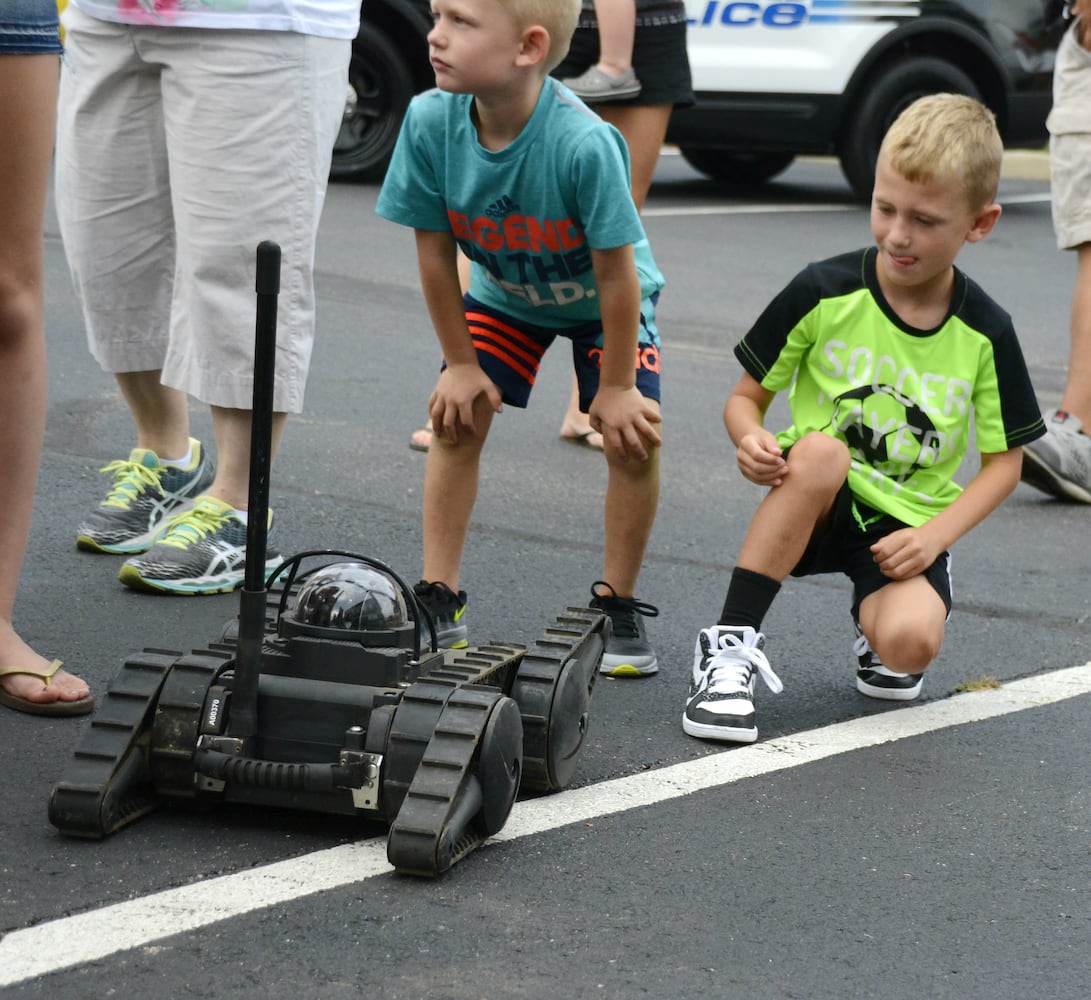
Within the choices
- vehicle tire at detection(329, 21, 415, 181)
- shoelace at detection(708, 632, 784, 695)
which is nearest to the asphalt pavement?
shoelace at detection(708, 632, 784, 695)

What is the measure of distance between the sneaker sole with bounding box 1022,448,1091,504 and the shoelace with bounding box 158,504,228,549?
8.31ft

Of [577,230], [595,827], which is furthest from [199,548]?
[595,827]

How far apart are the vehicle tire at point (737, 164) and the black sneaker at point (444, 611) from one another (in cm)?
932

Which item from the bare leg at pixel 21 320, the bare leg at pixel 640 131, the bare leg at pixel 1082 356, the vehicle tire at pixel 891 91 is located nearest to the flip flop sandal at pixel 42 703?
the bare leg at pixel 21 320

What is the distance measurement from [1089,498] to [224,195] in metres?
2.90

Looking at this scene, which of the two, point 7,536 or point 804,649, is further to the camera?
point 804,649

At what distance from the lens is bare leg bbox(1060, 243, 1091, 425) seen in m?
5.61

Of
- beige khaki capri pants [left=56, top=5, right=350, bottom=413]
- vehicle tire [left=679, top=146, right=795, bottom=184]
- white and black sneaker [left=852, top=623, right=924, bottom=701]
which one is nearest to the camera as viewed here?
white and black sneaker [left=852, top=623, right=924, bottom=701]

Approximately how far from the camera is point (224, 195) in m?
3.99

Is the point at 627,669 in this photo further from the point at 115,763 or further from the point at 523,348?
the point at 115,763

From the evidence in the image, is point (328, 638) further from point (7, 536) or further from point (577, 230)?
point (577, 230)

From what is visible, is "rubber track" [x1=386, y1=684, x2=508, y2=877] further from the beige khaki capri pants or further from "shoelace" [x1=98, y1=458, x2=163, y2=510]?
"shoelace" [x1=98, y1=458, x2=163, y2=510]

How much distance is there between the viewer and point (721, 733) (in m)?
3.34

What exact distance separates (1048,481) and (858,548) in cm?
198
